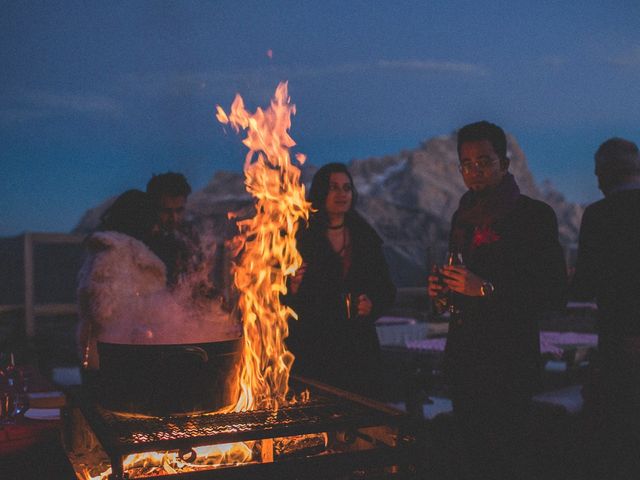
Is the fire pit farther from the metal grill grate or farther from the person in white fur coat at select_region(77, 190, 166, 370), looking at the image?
the person in white fur coat at select_region(77, 190, 166, 370)

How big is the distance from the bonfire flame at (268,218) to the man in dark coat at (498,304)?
786 millimetres

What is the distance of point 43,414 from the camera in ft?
9.12

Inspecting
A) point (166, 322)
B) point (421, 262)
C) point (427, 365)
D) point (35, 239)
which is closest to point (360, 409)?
point (166, 322)

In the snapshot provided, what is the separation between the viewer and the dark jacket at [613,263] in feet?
11.0

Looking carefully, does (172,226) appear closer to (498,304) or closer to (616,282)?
(498,304)

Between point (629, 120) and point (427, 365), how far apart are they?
19.2m

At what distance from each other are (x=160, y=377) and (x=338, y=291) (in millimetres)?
1834

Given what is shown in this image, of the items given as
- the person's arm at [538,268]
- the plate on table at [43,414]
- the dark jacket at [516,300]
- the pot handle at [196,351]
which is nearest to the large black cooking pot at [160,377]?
the pot handle at [196,351]

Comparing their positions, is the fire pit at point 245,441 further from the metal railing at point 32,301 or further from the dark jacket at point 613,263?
the metal railing at point 32,301

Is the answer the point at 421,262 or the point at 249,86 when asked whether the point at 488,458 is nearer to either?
the point at 249,86

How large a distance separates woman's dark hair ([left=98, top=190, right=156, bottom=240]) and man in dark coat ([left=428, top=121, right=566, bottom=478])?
6.81ft

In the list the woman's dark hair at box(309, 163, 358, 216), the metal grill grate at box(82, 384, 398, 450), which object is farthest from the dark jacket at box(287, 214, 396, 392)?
the metal grill grate at box(82, 384, 398, 450)

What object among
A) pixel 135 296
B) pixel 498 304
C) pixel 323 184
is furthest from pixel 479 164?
pixel 135 296

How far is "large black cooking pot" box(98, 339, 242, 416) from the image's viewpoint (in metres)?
2.17
